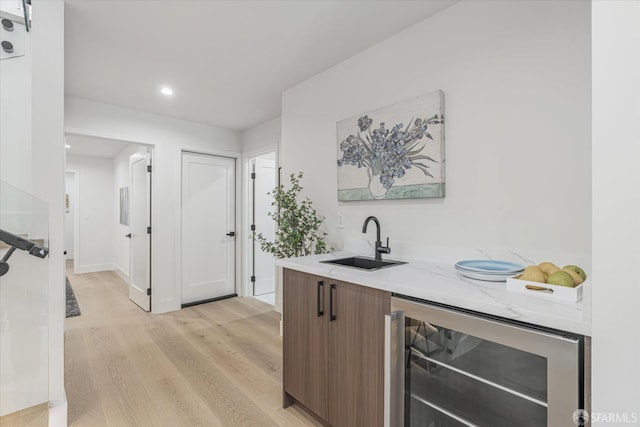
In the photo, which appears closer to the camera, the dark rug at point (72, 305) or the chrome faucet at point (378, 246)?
the chrome faucet at point (378, 246)

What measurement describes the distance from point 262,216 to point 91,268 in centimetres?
464

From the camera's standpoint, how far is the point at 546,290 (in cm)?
111

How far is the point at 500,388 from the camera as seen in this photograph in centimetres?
113

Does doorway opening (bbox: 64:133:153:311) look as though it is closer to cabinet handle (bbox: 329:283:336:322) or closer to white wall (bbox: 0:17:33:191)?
white wall (bbox: 0:17:33:191)

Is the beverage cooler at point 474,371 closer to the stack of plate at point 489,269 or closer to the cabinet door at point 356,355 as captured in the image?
the cabinet door at point 356,355

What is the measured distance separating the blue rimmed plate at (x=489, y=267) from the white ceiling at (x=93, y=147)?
5.40 meters

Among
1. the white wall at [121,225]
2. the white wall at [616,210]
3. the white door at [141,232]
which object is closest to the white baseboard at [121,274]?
the white wall at [121,225]

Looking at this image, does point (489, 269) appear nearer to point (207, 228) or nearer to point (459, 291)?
point (459, 291)

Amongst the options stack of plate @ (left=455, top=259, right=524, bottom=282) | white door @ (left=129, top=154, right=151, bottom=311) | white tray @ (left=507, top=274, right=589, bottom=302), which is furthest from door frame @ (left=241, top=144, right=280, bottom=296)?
white tray @ (left=507, top=274, right=589, bottom=302)

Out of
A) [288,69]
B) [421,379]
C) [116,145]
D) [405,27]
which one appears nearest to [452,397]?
[421,379]

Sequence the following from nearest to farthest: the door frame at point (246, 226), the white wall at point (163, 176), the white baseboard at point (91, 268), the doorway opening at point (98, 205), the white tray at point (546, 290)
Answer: the white tray at point (546, 290) → the white wall at point (163, 176) → the door frame at point (246, 226) → the doorway opening at point (98, 205) → the white baseboard at point (91, 268)

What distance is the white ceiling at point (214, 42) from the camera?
1.93m

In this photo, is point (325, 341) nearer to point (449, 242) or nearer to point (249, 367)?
point (449, 242)

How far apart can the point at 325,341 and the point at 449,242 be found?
0.94 metres
